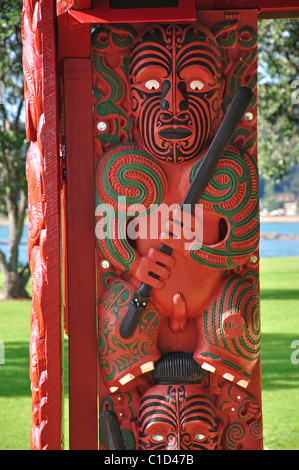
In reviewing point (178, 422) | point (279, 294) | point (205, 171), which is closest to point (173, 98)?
point (205, 171)

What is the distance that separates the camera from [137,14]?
2963 millimetres

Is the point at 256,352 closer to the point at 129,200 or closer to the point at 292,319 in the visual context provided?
the point at 129,200

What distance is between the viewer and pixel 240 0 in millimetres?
3221

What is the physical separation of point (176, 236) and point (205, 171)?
34cm

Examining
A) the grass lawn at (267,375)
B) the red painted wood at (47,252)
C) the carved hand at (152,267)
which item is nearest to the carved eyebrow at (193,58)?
the red painted wood at (47,252)

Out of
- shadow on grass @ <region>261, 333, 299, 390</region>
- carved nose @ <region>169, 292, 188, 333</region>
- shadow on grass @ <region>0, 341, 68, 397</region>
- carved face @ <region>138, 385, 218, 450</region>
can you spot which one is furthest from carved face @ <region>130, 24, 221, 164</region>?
shadow on grass @ <region>0, 341, 68, 397</region>

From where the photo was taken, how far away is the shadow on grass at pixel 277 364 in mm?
7520

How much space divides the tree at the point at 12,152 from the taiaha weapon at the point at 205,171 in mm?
7115

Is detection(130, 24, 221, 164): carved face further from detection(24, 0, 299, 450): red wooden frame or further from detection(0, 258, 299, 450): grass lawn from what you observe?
detection(0, 258, 299, 450): grass lawn

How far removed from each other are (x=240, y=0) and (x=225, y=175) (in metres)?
0.91

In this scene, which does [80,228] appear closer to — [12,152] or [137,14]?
[137,14]

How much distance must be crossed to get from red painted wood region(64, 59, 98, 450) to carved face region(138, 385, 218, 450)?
0.29 m

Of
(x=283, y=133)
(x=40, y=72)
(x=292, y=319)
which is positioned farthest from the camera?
(x=283, y=133)
